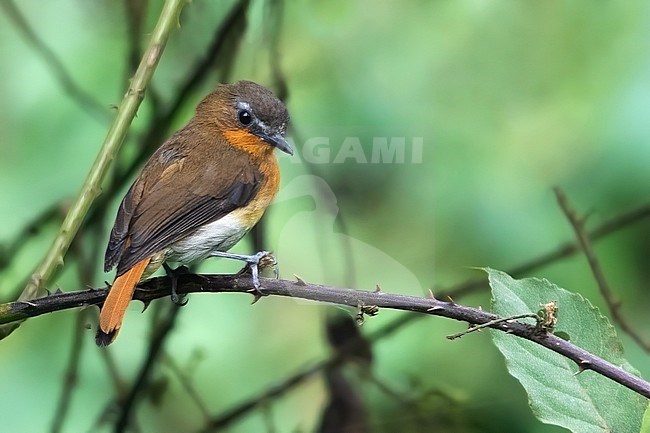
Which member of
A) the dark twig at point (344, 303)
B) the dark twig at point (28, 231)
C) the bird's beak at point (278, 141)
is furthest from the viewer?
the dark twig at point (28, 231)

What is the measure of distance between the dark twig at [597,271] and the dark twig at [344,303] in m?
0.50

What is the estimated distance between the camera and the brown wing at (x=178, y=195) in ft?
1.91

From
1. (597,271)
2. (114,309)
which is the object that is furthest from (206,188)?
(597,271)

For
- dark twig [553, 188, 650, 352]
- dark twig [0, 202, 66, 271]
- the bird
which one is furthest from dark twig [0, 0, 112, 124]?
dark twig [553, 188, 650, 352]

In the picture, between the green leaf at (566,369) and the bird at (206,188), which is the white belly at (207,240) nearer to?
the bird at (206,188)

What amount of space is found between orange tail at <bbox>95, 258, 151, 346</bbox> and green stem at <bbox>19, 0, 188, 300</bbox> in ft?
0.28

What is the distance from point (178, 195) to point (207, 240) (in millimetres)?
45

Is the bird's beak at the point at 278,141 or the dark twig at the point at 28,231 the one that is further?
the dark twig at the point at 28,231

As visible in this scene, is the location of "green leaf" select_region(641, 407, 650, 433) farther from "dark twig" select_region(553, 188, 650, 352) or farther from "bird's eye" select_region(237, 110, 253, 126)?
"dark twig" select_region(553, 188, 650, 352)

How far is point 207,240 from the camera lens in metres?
0.62

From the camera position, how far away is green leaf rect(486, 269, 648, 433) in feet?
1.53

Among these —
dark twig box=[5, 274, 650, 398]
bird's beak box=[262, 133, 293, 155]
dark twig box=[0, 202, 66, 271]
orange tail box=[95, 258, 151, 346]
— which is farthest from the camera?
dark twig box=[0, 202, 66, 271]

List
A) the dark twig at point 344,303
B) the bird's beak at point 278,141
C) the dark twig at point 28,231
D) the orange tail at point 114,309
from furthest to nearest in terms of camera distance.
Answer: the dark twig at point 28,231 → the bird's beak at point 278,141 → the orange tail at point 114,309 → the dark twig at point 344,303

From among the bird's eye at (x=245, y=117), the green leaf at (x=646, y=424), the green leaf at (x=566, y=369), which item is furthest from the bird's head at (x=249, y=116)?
the green leaf at (x=646, y=424)
